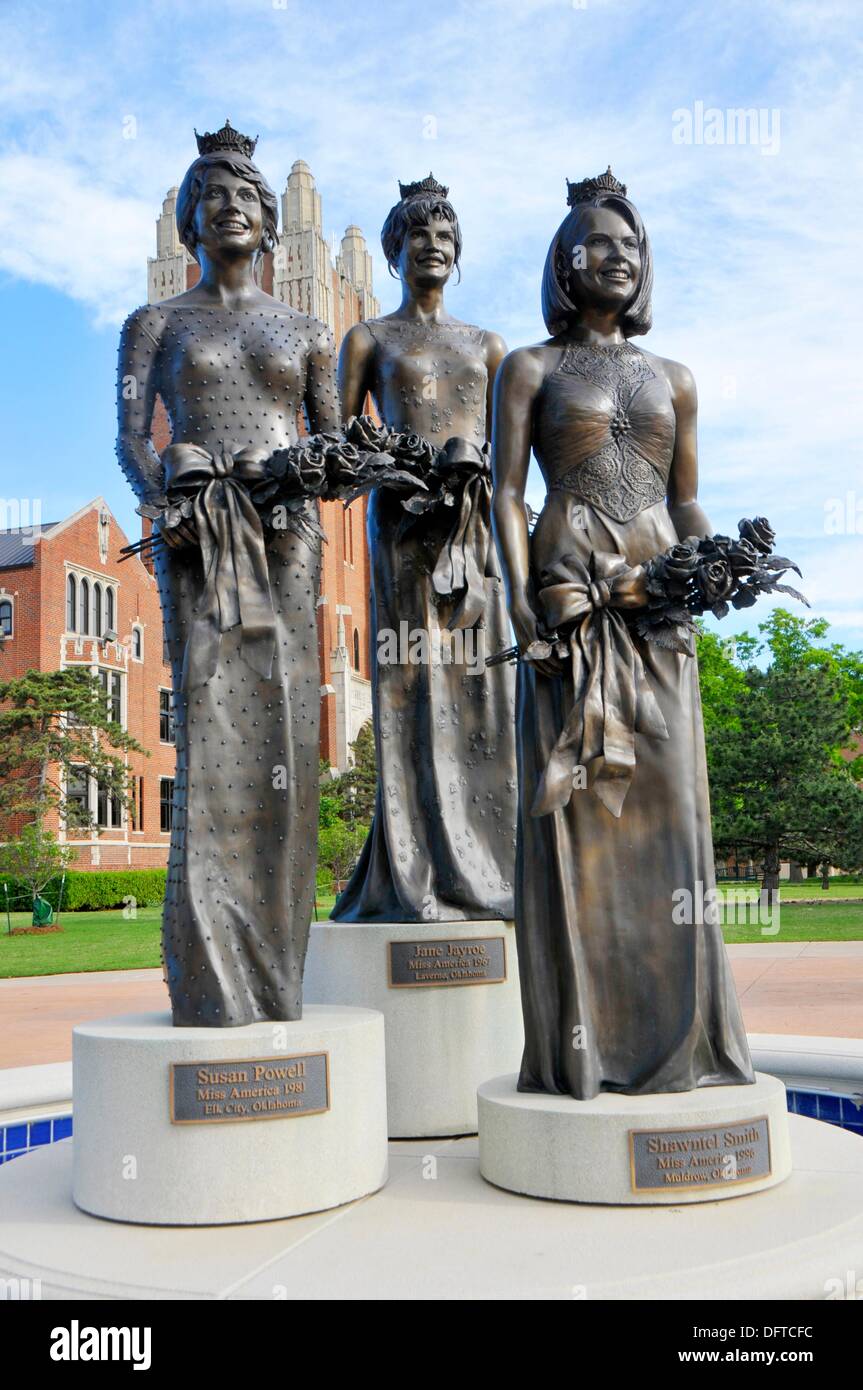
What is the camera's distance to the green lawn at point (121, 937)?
62.9ft

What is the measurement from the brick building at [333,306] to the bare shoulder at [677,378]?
123 feet

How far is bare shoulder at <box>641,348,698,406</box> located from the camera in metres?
4.57

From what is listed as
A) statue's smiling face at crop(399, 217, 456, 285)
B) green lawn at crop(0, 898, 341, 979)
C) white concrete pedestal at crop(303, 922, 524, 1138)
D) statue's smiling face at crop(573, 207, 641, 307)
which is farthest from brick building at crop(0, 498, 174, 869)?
statue's smiling face at crop(573, 207, 641, 307)

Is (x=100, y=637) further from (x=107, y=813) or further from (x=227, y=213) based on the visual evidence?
(x=227, y=213)

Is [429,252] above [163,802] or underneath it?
above

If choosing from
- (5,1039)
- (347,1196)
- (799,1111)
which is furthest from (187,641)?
(5,1039)

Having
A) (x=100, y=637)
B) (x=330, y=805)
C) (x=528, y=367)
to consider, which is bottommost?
(x=330, y=805)

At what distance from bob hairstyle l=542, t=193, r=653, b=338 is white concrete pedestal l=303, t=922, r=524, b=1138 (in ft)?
8.41

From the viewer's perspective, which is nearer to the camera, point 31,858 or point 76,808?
point 31,858

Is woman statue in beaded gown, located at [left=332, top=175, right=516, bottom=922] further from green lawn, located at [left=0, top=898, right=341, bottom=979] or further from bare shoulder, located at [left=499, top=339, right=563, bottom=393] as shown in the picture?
green lawn, located at [left=0, top=898, right=341, bottom=979]

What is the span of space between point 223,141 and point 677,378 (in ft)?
6.55

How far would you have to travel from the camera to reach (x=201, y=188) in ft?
15.6

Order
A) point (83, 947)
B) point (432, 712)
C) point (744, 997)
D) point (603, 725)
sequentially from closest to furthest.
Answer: point (603, 725)
point (432, 712)
point (744, 997)
point (83, 947)

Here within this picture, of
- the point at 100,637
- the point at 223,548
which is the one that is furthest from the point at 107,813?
the point at 223,548
